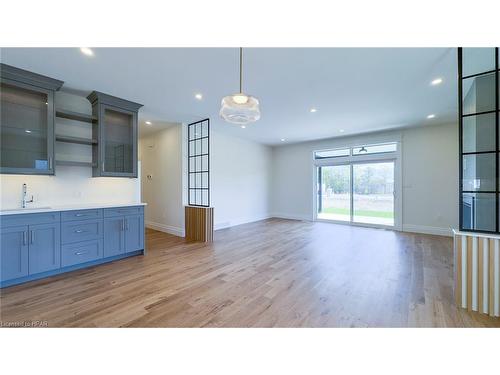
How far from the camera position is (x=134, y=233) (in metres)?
3.58

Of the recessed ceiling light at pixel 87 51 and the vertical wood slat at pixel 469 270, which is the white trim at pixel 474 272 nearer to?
the vertical wood slat at pixel 469 270

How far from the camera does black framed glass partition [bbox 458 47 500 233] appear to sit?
2084 millimetres

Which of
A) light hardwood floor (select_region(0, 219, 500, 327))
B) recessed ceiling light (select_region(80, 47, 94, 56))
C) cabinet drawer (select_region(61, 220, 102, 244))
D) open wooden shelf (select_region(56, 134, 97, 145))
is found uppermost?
recessed ceiling light (select_region(80, 47, 94, 56))

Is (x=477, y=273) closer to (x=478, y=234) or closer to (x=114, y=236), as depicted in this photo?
(x=478, y=234)

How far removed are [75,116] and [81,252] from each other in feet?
7.18

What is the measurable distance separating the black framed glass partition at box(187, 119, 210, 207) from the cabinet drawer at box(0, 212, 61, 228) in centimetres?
262

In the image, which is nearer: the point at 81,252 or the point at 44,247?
the point at 44,247

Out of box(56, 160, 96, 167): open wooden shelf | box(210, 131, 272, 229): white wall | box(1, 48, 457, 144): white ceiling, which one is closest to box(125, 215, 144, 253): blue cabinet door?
box(56, 160, 96, 167): open wooden shelf

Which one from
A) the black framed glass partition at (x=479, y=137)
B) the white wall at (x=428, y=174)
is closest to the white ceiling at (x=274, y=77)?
the black framed glass partition at (x=479, y=137)

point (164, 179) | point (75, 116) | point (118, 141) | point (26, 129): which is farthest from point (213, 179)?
point (26, 129)

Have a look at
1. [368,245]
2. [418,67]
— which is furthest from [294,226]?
[418,67]

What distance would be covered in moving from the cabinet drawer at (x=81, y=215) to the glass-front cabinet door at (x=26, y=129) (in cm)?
68

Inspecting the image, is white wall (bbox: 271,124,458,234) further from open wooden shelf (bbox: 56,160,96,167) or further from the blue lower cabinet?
open wooden shelf (bbox: 56,160,96,167)
